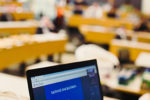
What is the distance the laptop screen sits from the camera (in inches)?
41.1

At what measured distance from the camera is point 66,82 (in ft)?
3.69

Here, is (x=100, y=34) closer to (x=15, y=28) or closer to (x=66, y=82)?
(x=15, y=28)

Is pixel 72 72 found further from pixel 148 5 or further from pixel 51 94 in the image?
pixel 148 5

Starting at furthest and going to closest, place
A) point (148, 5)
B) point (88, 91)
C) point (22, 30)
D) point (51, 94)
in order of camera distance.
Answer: point (148, 5) → point (22, 30) → point (88, 91) → point (51, 94)

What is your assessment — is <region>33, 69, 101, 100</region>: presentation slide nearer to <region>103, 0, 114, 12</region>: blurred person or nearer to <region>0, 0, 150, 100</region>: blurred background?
<region>0, 0, 150, 100</region>: blurred background

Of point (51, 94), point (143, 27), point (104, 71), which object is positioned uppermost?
point (51, 94)

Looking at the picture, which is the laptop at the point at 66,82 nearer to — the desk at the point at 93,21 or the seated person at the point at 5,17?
the seated person at the point at 5,17

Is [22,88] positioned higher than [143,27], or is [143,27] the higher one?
[22,88]

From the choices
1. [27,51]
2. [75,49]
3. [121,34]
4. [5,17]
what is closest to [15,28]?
[5,17]

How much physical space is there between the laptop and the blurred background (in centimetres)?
24

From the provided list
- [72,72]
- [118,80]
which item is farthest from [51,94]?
[118,80]

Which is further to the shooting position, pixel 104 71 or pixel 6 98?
pixel 104 71

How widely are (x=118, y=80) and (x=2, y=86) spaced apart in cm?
151

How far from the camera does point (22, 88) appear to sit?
1591 mm
